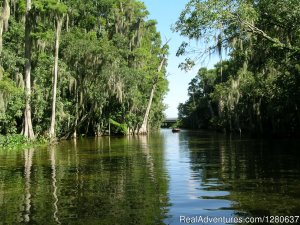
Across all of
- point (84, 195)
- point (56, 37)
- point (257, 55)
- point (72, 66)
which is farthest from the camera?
point (72, 66)

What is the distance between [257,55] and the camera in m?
20.4

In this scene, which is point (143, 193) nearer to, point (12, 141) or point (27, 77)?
point (12, 141)

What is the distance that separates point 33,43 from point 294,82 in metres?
21.9

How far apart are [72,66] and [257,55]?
835 inches

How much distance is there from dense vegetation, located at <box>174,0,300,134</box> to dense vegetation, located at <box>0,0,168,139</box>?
1113 cm

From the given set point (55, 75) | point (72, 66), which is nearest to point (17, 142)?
point (55, 75)

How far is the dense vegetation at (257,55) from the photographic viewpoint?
16.4 metres

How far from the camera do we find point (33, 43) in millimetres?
29781

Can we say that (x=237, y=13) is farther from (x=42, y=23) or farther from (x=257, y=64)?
(x=42, y=23)

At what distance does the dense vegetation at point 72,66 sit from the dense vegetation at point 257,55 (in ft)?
36.5

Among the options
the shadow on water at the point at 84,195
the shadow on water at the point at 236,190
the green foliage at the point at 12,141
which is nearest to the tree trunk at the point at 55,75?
the green foliage at the point at 12,141

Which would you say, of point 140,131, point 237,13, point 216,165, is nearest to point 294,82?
point 237,13

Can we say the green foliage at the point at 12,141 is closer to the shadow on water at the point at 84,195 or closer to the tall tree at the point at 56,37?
the tall tree at the point at 56,37

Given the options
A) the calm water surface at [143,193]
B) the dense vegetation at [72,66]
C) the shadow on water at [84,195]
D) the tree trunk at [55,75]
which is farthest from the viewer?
the tree trunk at [55,75]
